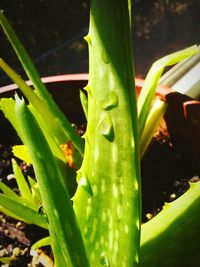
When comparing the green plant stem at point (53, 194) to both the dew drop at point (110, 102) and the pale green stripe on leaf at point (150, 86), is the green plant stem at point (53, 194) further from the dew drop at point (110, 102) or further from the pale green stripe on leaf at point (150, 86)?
the pale green stripe on leaf at point (150, 86)

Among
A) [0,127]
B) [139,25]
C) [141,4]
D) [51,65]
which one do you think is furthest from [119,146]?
[141,4]

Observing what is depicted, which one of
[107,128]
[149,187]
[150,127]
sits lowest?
[149,187]

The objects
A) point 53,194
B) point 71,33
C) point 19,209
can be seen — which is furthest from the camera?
point 71,33

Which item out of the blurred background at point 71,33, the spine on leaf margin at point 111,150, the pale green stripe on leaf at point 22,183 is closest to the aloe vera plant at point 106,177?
the spine on leaf margin at point 111,150

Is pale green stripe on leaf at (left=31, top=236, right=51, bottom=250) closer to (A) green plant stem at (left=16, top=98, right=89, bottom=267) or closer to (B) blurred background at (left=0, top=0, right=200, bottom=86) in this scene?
(A) green plant stem at (left=16, top=98, right=89, bottom=267)

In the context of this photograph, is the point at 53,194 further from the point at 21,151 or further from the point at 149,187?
the point at 149,187

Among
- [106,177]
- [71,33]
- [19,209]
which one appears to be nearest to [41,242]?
[19,209]

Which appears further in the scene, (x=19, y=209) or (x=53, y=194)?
(x=19, y=209)
